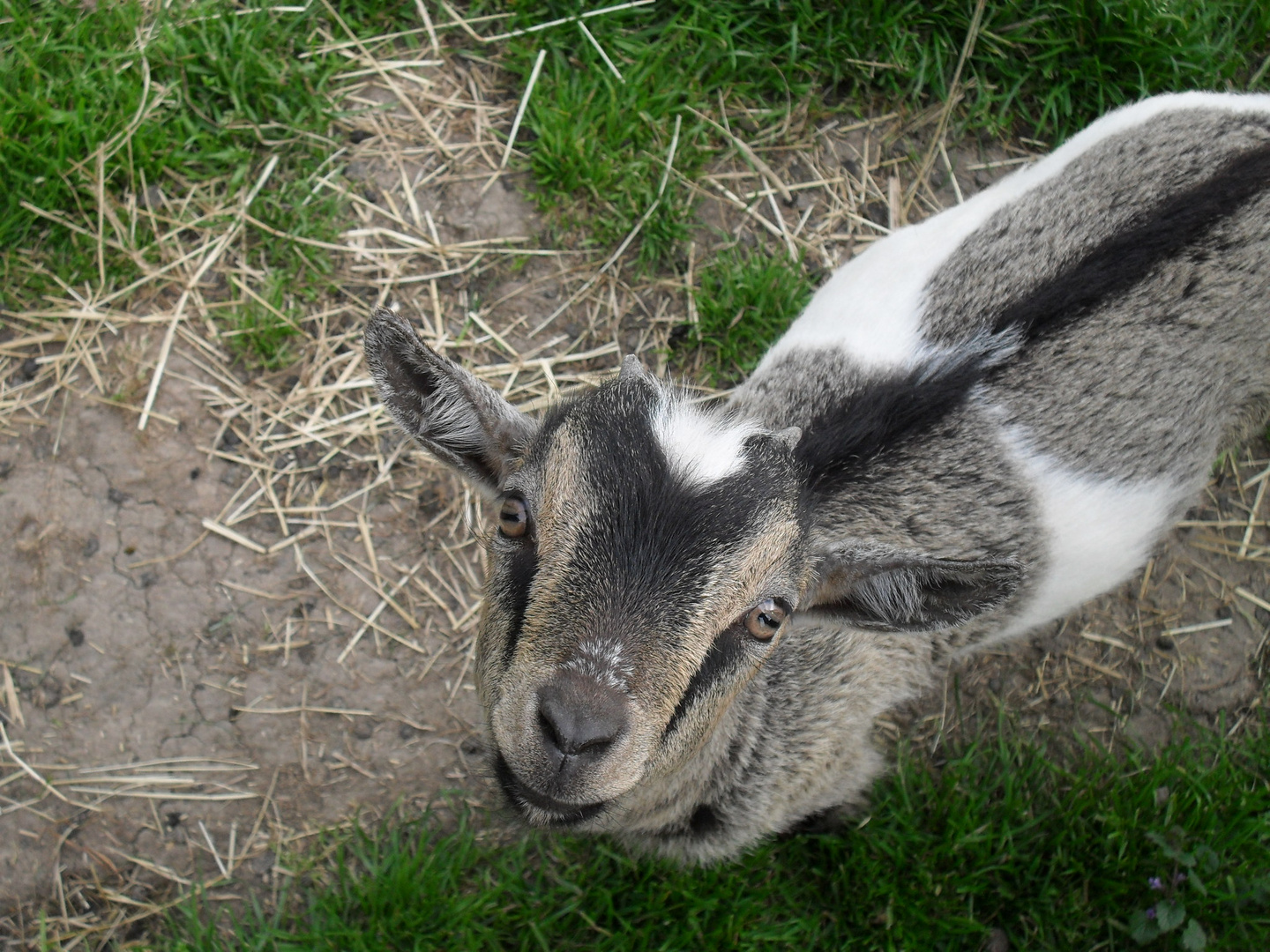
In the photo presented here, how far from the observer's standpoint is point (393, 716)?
4.73 meters

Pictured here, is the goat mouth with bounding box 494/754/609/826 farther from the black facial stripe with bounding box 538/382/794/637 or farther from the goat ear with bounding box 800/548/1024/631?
the goat ear with bounding box 800/548/1024/631

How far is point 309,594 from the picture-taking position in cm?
484

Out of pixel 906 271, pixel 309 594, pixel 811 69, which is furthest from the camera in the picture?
pixel 811 69

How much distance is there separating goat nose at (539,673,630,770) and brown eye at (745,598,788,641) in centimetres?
57

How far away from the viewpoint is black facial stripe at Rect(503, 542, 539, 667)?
316cm

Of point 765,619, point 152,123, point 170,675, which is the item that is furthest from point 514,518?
point 152,123

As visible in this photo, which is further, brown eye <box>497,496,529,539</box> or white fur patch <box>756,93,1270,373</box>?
white fur patch <box>756,93,1270,373</box>

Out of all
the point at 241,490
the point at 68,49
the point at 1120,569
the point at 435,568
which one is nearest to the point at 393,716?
the point at 435,568

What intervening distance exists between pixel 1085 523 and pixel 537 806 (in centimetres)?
246

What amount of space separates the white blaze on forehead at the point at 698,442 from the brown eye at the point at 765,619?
1.45 ft

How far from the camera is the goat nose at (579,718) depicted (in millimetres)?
2803

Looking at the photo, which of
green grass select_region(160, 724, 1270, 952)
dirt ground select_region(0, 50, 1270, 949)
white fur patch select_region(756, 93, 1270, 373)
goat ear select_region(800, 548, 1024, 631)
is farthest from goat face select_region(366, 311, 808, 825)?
dirt ground select_region(0, 50, 1270, 949)

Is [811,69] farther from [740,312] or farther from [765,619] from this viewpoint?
[765,619]

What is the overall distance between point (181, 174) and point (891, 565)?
4.13 m
